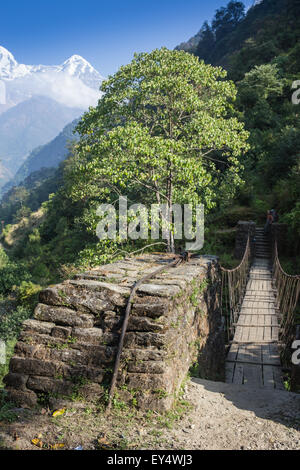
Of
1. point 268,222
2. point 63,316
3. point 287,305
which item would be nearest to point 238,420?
point 63,316

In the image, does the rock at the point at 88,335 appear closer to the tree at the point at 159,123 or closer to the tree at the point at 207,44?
the tree at the point at 159,123

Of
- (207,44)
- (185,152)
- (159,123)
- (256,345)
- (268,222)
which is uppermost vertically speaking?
(207,44)

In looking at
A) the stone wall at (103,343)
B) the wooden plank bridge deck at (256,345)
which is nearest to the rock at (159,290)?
the stone wall at (103,343)

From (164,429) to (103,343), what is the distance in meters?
0.79

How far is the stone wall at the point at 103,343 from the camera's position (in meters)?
2.55

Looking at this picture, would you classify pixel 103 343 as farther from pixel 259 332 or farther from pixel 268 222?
pixel 268 222

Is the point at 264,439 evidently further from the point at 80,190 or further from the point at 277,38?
the point at 277,38

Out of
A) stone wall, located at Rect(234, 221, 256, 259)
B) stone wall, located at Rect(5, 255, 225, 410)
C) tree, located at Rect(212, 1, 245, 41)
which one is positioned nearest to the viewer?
stone wall, located at Rect(5, 255, 225, 410)

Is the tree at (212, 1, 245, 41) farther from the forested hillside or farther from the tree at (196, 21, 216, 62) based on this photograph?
the forested hillside

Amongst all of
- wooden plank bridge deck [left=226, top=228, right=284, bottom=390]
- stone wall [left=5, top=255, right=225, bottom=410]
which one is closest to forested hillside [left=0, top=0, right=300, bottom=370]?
wooden plank bridge deck [left=226, top=228, right=284, bottom=390]

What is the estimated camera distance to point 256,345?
625 cm

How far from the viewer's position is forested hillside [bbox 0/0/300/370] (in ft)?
25.8

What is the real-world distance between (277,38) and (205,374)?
131ft

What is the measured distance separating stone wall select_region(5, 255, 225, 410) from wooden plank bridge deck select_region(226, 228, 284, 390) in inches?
91.8
